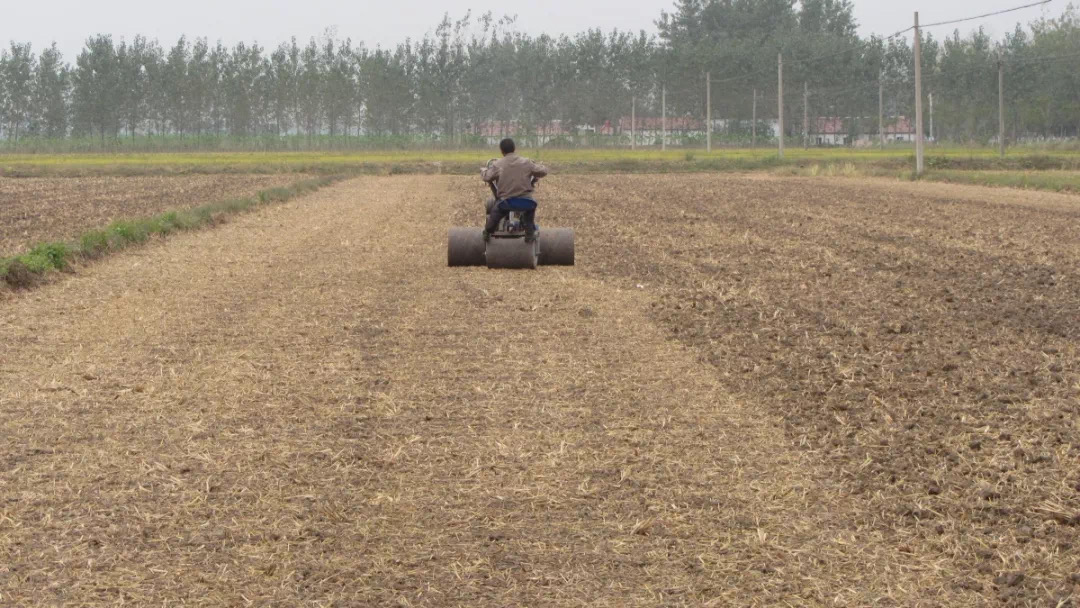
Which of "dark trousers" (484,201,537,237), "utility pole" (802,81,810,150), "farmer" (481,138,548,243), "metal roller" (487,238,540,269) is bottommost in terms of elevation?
"metal roller" (487,238,540,269)

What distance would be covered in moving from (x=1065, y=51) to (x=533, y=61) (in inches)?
1653

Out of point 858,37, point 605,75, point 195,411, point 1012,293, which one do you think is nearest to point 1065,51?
point 858,37

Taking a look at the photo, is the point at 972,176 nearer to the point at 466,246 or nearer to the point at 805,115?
the point at 466,246

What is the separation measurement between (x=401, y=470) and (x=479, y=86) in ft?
322

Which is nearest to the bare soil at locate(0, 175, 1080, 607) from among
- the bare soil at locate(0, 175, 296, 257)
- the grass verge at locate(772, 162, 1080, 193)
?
the bare soil at locate(0, 175, 296, 257)

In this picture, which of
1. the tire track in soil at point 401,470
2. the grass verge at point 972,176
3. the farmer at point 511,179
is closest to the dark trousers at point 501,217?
the farmer at point 511,179

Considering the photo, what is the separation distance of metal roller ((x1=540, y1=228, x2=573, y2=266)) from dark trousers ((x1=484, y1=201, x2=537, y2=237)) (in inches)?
20.2

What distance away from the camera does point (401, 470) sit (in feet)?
22.0

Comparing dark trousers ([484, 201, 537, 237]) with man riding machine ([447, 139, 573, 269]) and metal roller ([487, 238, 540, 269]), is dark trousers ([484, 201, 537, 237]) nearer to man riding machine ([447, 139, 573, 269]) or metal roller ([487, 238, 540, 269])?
man riding machine ([447, 139, 573, 269])

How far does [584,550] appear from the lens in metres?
5.55

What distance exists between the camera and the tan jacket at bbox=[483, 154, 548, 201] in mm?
14898

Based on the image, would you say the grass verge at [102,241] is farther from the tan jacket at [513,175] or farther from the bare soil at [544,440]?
the tan jacket at [513,175]

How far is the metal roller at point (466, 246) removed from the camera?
15.8m

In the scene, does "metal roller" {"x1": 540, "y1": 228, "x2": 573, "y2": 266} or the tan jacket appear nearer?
the tan jacket
